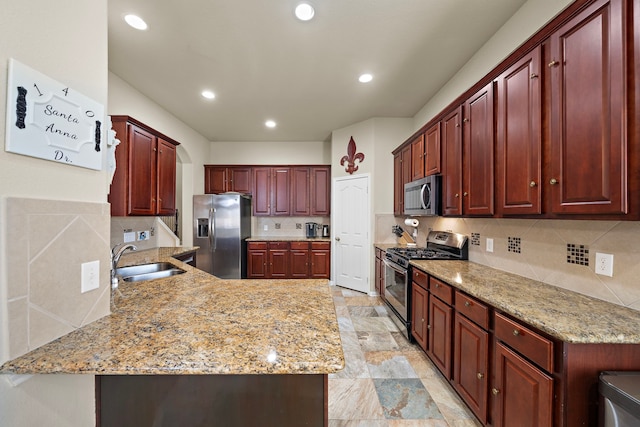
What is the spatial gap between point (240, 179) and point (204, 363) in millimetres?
4579

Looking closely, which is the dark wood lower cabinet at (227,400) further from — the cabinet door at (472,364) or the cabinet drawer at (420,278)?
the cabinet drawer at (420,278)

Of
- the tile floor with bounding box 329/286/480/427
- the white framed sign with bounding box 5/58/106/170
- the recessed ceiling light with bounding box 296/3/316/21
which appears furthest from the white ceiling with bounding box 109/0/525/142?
the tile floor with bounding box 329/286/480/427

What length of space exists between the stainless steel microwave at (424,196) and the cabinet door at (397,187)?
0.45 metres

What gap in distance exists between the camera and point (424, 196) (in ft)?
8.95

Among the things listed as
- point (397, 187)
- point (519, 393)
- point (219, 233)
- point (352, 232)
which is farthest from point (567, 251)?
point (219, 233)

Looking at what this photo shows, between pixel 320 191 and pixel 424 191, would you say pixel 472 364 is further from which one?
pixel 320 191

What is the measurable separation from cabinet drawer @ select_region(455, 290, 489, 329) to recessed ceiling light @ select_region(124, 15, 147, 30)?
129 inches

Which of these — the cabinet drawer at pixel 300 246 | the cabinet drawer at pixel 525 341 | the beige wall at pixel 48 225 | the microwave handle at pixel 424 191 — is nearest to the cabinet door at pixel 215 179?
the cabinet drawer at pixel 300 246

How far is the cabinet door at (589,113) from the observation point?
1.06 m

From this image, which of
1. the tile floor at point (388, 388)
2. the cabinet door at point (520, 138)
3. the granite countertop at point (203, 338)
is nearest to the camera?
the granite countertop at point (203, 338)

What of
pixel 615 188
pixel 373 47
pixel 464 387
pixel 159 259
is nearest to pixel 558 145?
pixel 615 188

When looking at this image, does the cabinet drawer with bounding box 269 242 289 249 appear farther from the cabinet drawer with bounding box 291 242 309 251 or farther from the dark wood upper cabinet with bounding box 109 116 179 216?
the dark wood upper cabinet with bounding box 109 116 179 216

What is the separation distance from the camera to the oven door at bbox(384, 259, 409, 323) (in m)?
2.62

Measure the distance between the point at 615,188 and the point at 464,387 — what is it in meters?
1.46
